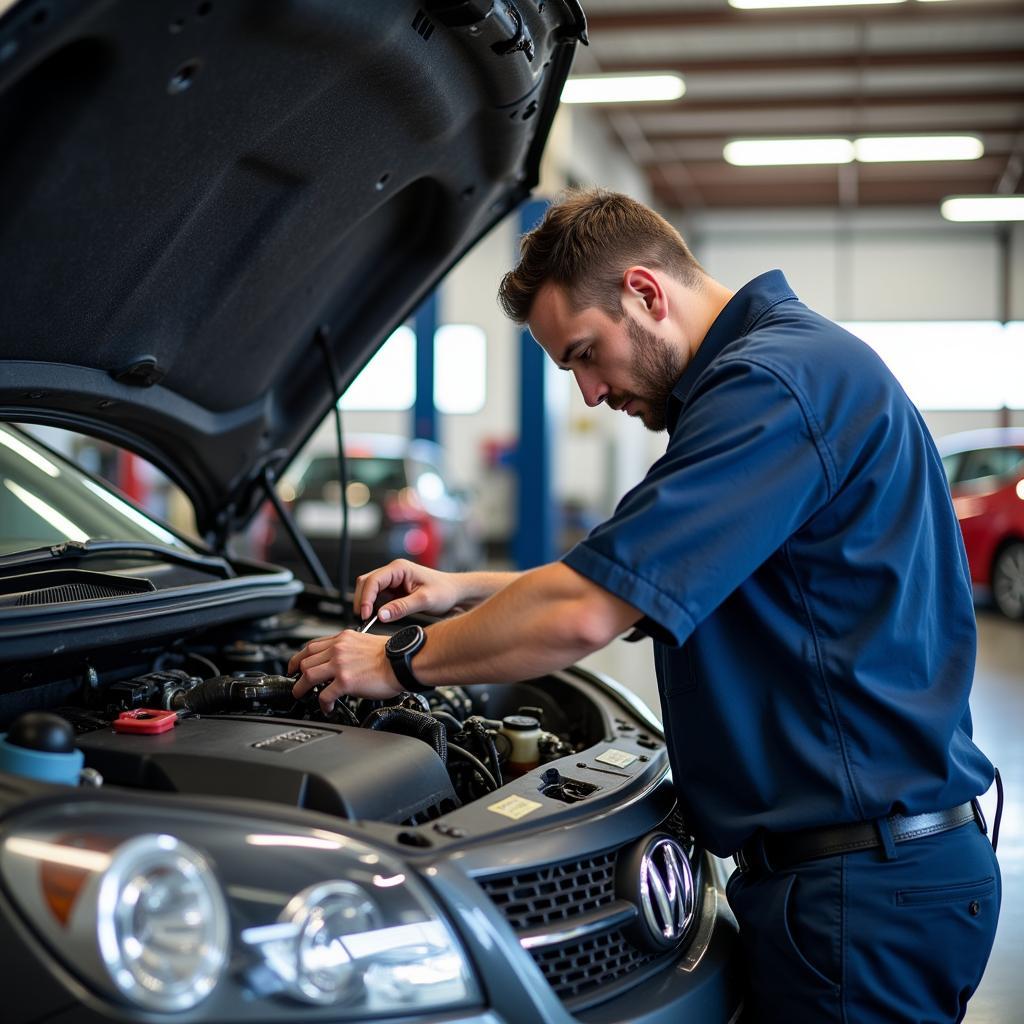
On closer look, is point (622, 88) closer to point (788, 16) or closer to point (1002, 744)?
point (788, 16)

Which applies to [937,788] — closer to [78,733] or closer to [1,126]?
[78,733]

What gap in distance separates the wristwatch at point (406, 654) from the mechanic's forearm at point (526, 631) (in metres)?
0.01

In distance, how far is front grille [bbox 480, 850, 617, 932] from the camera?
121 cm

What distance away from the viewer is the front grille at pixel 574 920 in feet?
3.97

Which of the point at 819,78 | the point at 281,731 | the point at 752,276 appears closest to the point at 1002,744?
the point at 281,731

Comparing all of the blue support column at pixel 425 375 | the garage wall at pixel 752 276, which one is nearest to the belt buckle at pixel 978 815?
the blue support column at pixel 425 375

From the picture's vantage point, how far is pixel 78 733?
1.48m

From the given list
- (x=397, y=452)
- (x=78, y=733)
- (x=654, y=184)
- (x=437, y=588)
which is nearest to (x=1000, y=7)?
(x=397, y=452)

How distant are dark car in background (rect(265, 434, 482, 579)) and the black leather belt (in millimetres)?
6283

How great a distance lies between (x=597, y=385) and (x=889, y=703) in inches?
23.7

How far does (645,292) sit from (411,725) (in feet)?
2.22

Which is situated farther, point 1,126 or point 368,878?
point 1,126

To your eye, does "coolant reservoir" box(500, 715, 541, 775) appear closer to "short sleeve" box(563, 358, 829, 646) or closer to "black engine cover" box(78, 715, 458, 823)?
"black engine cover" box(78, 715, 458, 823)

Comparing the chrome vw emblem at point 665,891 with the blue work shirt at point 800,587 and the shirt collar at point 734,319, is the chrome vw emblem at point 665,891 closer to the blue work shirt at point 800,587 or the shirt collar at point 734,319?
the blue work shirt at point 800,587
